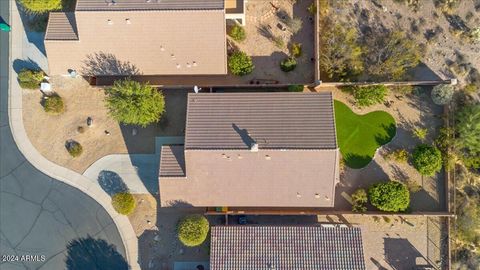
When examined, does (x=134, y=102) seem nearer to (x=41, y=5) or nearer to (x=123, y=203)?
(x=123, y=203)

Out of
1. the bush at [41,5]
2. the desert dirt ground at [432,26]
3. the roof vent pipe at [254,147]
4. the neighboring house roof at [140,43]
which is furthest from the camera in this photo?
the desert dirt ground at [432,26]

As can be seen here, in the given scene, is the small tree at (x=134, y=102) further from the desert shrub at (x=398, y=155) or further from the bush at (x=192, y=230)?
the desert shrub at (x=398, y=155)

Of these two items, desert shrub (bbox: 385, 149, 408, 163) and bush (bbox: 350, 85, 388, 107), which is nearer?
bush (bbox: 350, 85, 388, 107)

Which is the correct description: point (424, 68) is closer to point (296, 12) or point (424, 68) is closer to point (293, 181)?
point (296, 12)

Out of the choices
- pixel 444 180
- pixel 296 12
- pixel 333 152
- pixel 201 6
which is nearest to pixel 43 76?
pixel 201 6

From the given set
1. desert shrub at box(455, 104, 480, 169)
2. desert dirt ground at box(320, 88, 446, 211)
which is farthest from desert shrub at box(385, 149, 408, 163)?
desert shrub at box(455, 104, 480, 169)

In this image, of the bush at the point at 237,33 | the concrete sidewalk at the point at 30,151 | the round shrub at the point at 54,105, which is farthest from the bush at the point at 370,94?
the round shrub at the point at 54,105

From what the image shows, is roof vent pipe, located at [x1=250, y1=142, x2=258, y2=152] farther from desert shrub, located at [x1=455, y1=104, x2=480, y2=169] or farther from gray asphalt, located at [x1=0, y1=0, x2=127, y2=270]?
desert shrub, located at [x1=455, y1=104, x2=480, y2=169]
